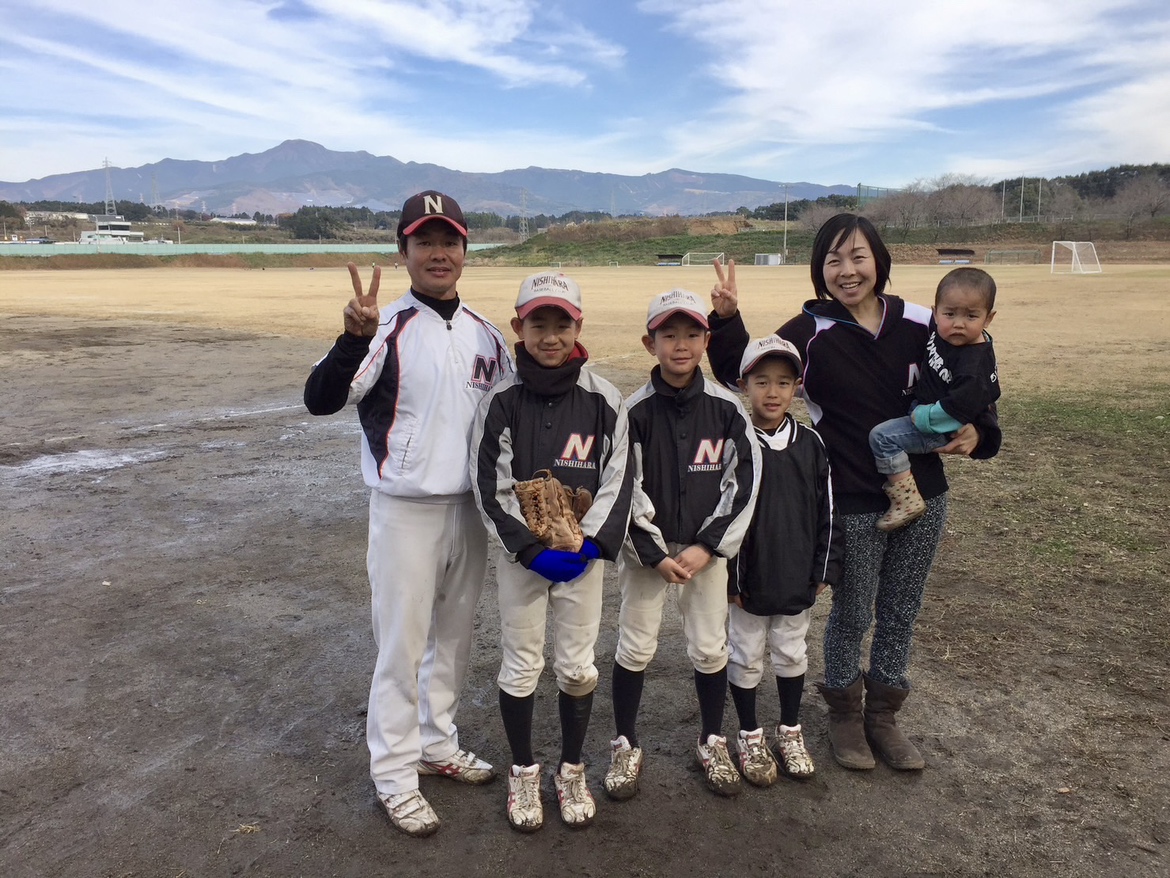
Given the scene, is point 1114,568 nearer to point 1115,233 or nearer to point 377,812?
point 377,812

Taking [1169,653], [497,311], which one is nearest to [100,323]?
[497,311]

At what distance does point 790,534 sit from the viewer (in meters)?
2.98

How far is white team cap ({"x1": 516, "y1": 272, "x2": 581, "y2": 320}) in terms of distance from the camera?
277cm

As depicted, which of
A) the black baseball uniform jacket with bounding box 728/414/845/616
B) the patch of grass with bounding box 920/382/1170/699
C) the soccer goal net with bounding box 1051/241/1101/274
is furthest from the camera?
the soccer goal net with bounding box 1051/241/1101/274

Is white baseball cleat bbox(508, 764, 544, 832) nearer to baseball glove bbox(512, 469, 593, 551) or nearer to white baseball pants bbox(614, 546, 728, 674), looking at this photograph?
white baseball pants bbox(614, 546, 728, 674)

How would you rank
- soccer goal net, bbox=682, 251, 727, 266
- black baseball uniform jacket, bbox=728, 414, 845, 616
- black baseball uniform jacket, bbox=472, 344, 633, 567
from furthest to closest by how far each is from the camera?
soccer goal net, bbox=682, 251, 727, 266
black baseball uniform jacket, bbox=728, 414, 845, 616
black baseball uniform jacket, bbox=472, 344, 633, 567

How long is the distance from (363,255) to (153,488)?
77.8 m

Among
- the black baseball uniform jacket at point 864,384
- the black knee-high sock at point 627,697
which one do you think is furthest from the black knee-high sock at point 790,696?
the black baseball uniform jacket at point 864,384

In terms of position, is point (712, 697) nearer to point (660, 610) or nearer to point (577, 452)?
point (660, 610)

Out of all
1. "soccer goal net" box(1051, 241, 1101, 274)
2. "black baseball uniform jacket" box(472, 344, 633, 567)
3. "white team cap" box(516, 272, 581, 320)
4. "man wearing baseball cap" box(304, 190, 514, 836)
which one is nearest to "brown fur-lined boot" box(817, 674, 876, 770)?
"black baseball uniform jacket" box(472, 344, 633, 567)

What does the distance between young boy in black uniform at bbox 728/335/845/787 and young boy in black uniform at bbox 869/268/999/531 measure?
233 mm

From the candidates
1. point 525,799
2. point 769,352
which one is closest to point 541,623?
point 525,799

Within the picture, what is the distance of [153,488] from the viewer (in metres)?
6.81

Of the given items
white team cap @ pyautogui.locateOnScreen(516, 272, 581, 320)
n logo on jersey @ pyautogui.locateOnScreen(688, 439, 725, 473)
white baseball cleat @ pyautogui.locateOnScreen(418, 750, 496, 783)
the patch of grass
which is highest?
white team cap @ pyautogui.locateOnScreen(516, 272, 581, 320)
